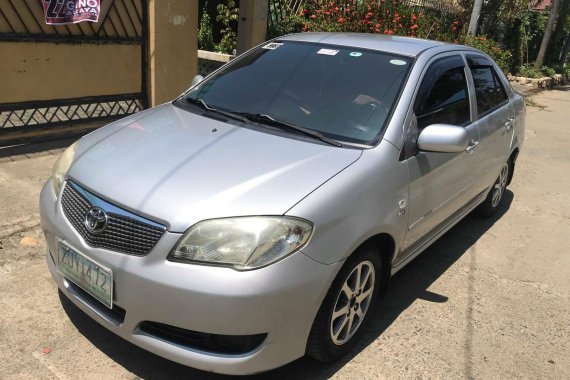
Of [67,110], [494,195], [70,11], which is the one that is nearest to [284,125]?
[494,195]

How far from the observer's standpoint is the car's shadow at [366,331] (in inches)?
106

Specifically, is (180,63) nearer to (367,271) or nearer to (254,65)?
(254,65)

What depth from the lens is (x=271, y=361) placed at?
2361mm

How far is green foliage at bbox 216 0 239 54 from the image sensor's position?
9.25 m

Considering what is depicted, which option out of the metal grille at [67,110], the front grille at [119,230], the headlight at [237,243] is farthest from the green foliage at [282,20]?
the headlight at [237,243]

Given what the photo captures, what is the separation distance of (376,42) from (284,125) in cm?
109

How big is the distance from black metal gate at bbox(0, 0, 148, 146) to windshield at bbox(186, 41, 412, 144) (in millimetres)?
2941

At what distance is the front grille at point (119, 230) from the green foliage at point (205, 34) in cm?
724

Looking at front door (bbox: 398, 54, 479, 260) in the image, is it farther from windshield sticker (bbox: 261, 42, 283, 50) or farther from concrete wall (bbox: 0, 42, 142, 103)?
concrete wall (bbox: 0, 42, 142, 103)

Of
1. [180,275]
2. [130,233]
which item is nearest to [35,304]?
[130,233]

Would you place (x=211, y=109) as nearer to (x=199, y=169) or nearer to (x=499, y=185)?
(x=199, y=169)

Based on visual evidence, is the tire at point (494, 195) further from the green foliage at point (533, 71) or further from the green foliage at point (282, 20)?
the green foliage at point (533, 71)

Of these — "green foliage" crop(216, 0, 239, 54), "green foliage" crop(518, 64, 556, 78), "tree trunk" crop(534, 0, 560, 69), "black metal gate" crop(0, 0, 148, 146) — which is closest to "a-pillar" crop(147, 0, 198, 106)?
"black metal gate" crop(0, 0, 148, 146)

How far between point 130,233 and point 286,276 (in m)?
0.73
